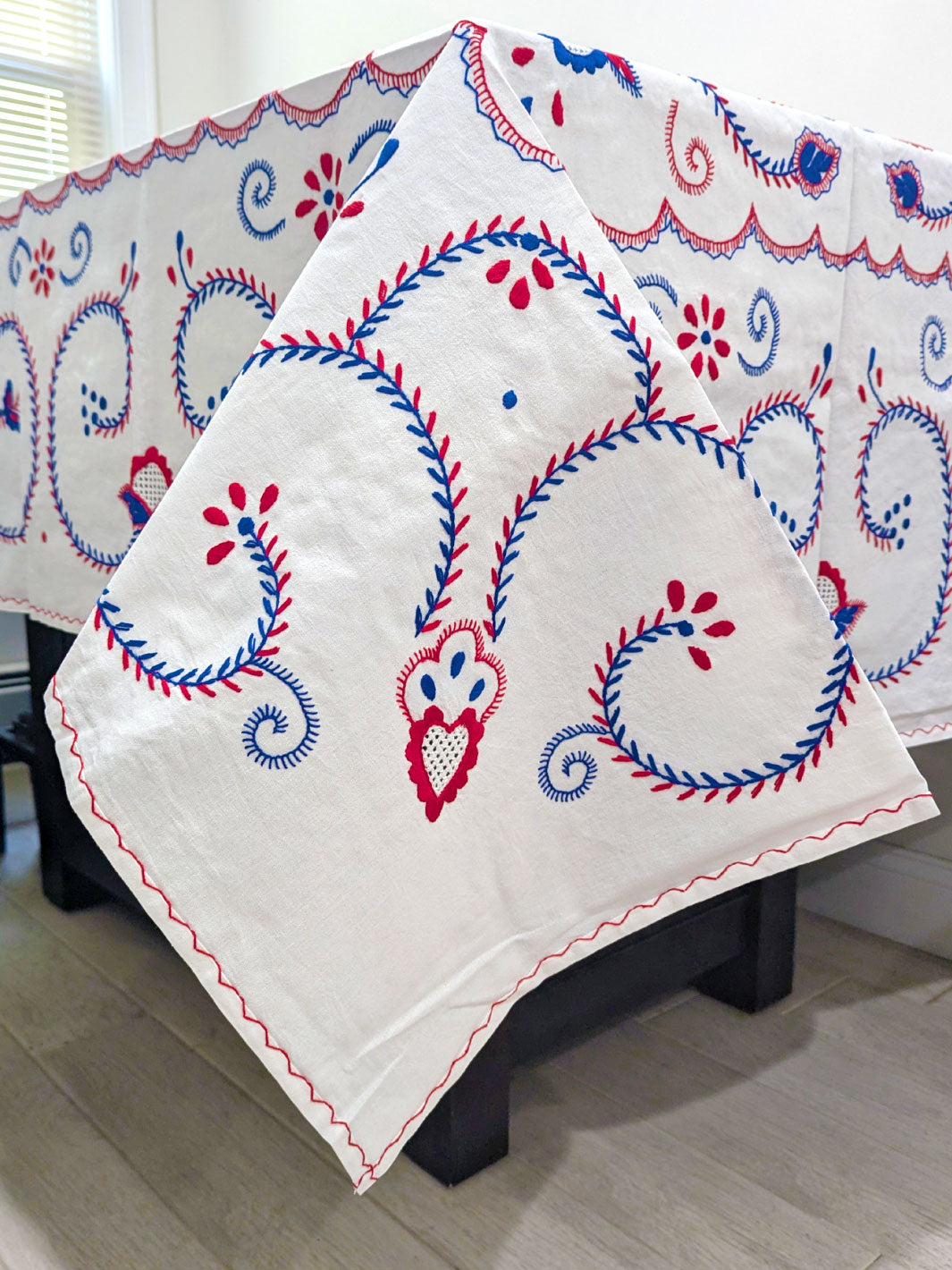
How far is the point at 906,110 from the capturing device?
1.20 metres

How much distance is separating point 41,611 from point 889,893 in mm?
1007

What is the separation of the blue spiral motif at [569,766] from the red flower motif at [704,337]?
0.27m

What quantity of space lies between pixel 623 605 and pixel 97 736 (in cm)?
29

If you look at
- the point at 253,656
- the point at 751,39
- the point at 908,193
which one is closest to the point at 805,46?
the point at 751,39

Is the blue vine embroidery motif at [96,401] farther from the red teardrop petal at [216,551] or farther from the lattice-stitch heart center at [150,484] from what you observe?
the red teardrop petal at [216,551]

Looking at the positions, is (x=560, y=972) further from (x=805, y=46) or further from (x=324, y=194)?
(x=805, y=46)

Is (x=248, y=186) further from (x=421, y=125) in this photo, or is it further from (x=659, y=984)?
(x=659, y=984)

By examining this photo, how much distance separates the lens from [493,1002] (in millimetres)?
618

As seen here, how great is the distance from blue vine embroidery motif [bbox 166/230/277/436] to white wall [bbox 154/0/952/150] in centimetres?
84

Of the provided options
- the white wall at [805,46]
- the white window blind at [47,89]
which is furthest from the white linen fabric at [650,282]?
the white window blind at [47,89]

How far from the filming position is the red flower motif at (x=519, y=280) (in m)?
0.57

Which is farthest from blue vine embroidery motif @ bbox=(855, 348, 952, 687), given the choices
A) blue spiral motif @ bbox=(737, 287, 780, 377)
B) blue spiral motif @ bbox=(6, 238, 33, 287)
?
blue spiral motif @ bbox=(6, 238, 33, 287)

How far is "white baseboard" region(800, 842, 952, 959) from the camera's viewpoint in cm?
122

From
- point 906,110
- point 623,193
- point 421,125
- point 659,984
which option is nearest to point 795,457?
point 623,193
